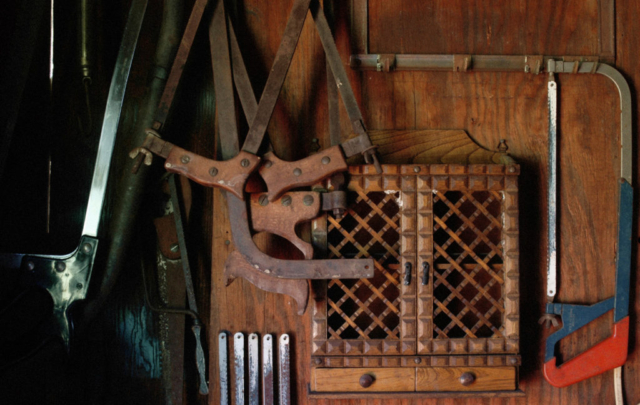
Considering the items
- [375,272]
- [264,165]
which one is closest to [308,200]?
[264,165]

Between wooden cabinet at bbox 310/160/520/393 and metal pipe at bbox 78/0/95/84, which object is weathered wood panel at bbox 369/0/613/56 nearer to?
wooden cabinet at bbox 310/160/520/393

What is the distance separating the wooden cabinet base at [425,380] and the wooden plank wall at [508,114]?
5.6 inches

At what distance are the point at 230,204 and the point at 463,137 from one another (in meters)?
0.74

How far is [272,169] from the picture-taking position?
1250mm

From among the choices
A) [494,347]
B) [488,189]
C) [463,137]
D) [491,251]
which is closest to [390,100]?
[463,137]

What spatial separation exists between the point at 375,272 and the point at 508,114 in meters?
0.66

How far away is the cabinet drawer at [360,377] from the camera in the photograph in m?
1.26

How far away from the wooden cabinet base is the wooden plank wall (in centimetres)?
14

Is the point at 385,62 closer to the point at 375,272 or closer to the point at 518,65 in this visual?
the point at 518,65

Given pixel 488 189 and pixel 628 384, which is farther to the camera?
pixel 628 384

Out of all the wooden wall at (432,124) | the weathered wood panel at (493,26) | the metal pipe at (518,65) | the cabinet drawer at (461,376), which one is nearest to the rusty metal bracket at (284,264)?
the wooden wall at (432,124)

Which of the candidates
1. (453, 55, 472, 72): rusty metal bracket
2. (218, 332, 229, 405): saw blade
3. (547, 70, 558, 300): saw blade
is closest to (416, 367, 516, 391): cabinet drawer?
(547, 70, 558, 300): saw blade

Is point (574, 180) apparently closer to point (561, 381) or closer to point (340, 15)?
point (561, 381)

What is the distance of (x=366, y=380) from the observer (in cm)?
125
